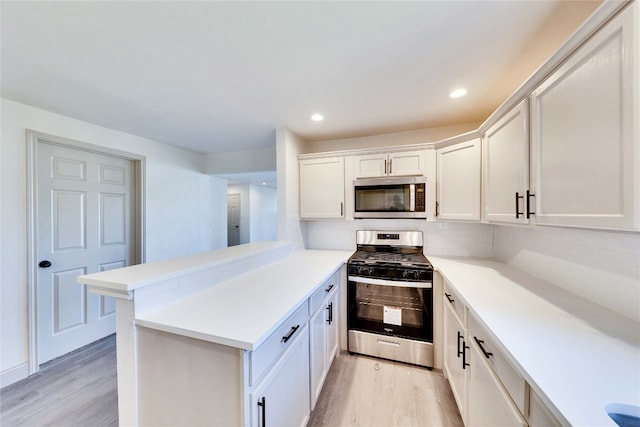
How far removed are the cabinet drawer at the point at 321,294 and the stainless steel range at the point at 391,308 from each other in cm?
23

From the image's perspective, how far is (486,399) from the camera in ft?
3.78

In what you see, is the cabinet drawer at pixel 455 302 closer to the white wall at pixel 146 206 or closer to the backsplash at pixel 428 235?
the backsplash at pixel 428 235

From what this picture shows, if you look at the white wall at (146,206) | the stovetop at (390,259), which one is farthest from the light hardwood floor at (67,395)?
the stovetop at (390,259)

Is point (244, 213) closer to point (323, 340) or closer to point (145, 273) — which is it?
point (323, 340)

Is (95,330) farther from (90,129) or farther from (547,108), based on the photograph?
(547,108)

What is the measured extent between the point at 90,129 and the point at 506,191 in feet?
12.4

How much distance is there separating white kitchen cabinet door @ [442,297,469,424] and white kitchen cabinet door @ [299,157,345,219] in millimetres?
1402

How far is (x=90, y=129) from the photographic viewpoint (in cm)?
248

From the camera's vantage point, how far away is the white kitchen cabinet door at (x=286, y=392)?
3.21ft

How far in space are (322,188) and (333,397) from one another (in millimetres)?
1947

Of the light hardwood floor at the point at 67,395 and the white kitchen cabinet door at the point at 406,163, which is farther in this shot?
the white kitchen cabinet door at the point at 406,163

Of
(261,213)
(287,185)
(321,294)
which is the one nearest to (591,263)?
(321,294)

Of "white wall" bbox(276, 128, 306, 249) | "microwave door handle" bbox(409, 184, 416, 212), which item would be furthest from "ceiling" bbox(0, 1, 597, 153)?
"microwave door handle" bbox(409, 184, 416, 212)

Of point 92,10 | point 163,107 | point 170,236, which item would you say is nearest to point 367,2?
point 92,10
